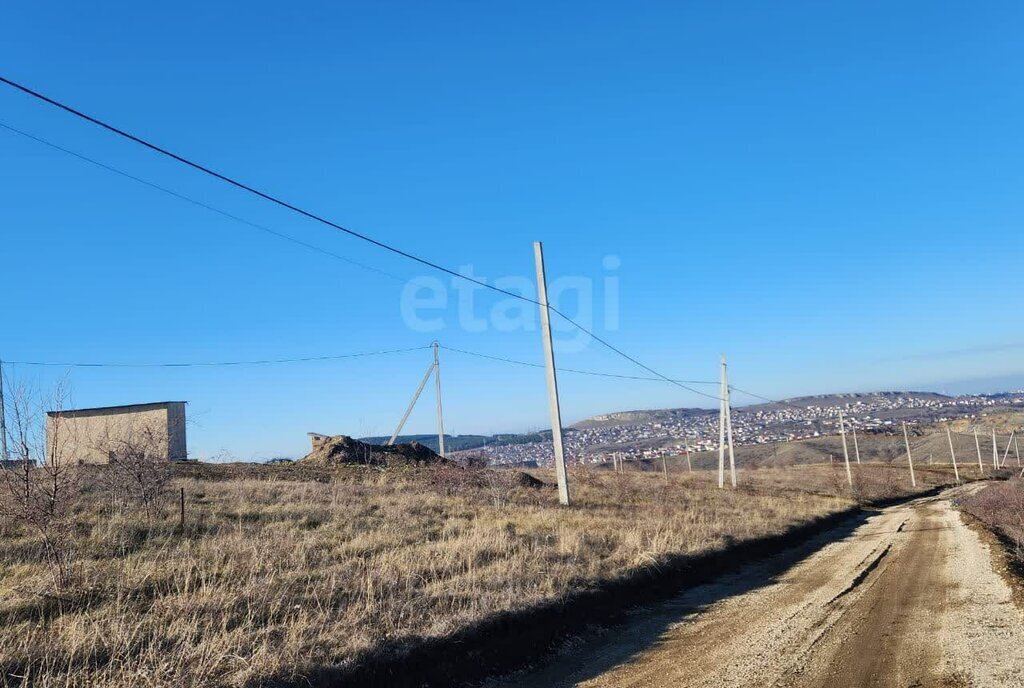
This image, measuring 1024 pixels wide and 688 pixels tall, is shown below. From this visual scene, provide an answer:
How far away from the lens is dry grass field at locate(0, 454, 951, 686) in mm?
6148

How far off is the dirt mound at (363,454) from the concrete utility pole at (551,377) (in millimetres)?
13382

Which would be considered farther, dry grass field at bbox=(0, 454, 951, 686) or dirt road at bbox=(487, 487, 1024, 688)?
dirt road at bbox=(487, 487, 1024, 688)

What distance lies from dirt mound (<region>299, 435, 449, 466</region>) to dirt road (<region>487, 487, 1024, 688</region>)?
2302cm

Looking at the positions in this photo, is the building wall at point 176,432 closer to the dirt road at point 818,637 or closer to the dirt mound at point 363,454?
the dirt mound at point 363,454

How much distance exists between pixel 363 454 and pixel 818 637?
3022 centimetres

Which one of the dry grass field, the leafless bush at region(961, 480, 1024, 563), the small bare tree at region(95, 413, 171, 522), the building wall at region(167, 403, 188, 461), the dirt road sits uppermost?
the building wall at region(167, 403, 188, 461)

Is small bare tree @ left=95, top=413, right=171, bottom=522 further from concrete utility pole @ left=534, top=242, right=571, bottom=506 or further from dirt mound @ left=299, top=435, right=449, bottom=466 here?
dirt mound @ left=299, top=435, right=449, bottom=466

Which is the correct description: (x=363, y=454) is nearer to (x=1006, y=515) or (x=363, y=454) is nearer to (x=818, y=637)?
(x=1006, y=515)

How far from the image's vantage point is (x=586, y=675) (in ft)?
22.9

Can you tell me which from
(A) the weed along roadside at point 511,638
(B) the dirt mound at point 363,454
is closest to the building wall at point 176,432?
(B) the dirt mound at point 363,454

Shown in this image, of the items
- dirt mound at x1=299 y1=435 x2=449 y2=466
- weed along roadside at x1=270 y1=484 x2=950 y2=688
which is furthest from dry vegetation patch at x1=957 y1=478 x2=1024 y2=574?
dirt mound at x1=299 y1=435 x2=449 y2=466

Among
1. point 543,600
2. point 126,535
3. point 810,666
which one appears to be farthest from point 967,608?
point 126,535

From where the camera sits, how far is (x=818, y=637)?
26.2 ft

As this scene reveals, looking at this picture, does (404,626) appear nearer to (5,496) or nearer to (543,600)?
(543,600)
